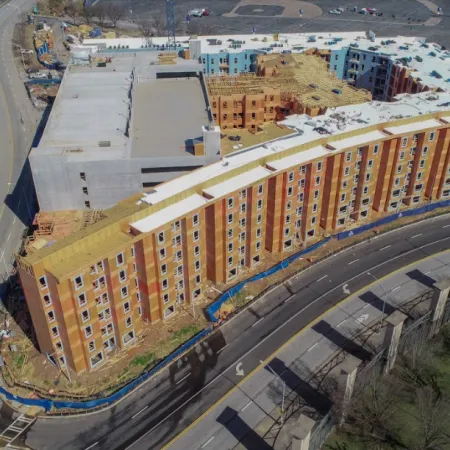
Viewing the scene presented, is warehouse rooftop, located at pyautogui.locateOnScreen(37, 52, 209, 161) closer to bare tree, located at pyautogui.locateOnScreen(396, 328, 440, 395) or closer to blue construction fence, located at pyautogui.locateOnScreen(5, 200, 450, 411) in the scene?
blue construction fence, located at pyautogui.locateOnScreen(5, 200, 450, 411)

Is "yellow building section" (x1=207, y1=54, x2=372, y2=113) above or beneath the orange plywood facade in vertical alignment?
above

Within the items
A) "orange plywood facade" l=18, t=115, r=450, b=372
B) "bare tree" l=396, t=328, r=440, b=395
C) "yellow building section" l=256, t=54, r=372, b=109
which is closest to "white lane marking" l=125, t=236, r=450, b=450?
"orange plywood facade" l=18, t=115, r=450, b=372

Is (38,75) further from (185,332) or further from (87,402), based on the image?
(87,402)

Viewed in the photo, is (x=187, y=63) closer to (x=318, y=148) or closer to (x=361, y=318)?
(x=318, y=148)

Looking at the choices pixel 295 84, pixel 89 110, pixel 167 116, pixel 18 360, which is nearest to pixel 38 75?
pixel 89 110

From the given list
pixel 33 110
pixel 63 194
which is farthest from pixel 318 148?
pixel 33 110

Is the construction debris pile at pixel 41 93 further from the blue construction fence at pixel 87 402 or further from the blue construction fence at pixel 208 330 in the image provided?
the blue construction fence at pixel 87 402

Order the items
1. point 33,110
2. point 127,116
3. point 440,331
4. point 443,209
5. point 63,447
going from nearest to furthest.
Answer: point 63,447, point 440,331, point 127,116, point 443,209, point 33,110
